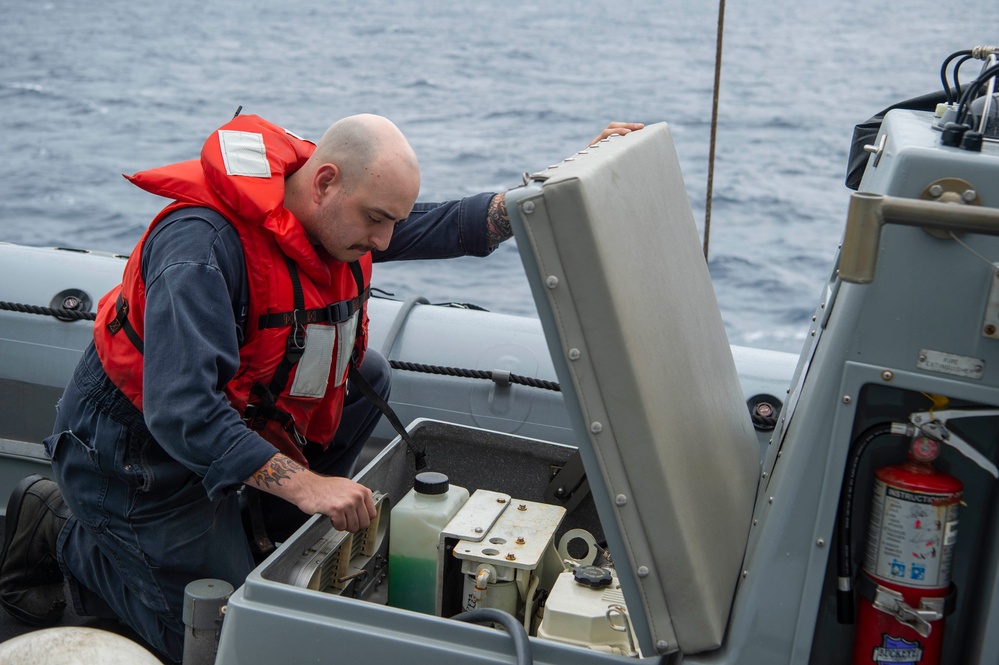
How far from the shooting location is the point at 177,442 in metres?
1.76

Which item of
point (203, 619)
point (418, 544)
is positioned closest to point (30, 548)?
point (203, 619)

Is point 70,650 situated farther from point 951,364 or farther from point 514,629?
point 951,364

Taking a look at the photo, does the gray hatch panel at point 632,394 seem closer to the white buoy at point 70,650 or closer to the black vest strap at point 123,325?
the white buoy at point 70,650

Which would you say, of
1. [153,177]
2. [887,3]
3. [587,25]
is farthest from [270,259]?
[887,3]

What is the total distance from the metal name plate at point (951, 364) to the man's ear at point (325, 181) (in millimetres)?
1183

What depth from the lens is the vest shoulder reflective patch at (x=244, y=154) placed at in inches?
76.7

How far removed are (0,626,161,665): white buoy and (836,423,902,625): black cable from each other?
1.04m

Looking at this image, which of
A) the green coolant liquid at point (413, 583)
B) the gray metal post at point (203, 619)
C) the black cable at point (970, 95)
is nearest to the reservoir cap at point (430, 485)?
the green coolant liquid at point (413, 583)

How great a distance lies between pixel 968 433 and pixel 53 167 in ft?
50.5

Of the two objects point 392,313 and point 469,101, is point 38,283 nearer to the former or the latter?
point 392,313

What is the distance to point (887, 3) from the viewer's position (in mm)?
39750

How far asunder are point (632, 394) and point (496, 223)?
118 cm

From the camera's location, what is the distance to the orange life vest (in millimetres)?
1915

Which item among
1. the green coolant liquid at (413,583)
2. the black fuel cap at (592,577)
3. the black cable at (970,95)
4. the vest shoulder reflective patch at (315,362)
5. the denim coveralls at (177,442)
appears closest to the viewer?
the black cable at (970,95)
